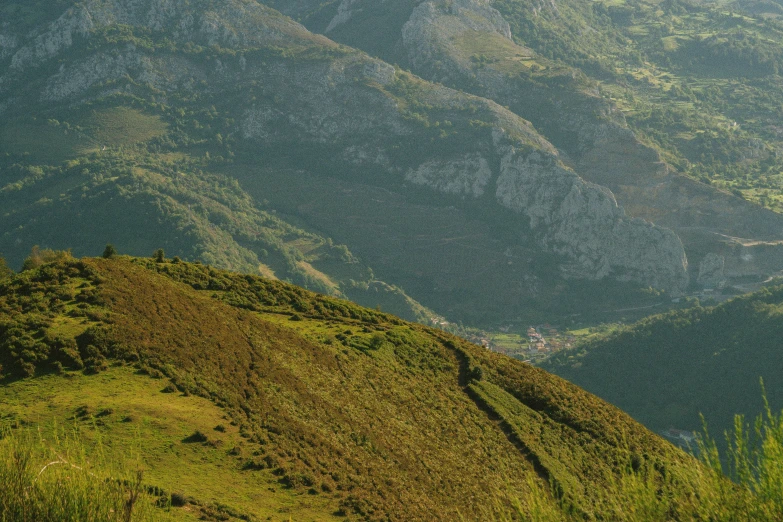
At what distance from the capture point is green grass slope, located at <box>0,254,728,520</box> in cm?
6259

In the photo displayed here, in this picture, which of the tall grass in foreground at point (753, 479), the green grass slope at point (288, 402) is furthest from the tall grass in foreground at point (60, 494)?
the tall grass in foreground at point (753, 479)

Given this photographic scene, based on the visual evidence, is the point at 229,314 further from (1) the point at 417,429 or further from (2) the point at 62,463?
(2) the point at 62,463

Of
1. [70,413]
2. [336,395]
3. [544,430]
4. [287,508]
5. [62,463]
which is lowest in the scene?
[544,430]

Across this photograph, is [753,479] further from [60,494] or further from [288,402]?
[288,402]

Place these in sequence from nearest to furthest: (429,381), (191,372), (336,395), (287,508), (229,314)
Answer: (287,508), (191,372), (336,395), (229,314), (429,381)

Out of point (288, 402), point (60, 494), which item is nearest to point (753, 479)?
point (60, 494)

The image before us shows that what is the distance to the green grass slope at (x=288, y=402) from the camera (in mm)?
62594

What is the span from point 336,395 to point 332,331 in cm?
1855

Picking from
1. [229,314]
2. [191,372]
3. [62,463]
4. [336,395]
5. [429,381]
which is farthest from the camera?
[429,381]

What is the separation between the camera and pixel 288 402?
79.3 m

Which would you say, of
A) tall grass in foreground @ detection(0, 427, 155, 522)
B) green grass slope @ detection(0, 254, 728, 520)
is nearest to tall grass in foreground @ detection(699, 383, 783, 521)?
green grass slope @ detection(0, 254, 728, 520)

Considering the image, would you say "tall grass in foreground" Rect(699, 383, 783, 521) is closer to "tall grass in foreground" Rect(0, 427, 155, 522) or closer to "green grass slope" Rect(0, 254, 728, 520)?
"green grass slope" Rect(0, 254, 728, 520)

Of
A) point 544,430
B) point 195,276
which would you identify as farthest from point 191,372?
point 544,430

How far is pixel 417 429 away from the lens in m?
87.5
